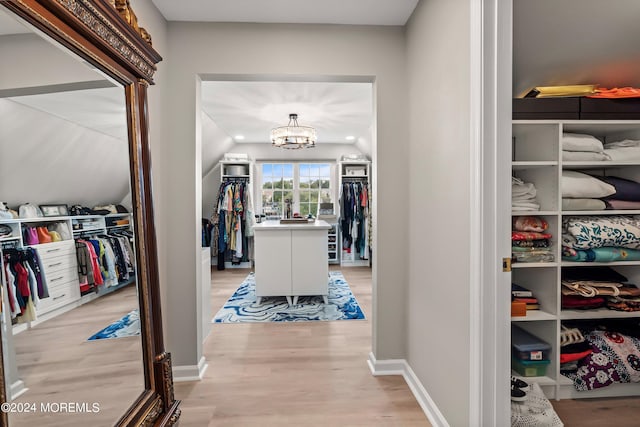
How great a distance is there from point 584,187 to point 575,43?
875 mm

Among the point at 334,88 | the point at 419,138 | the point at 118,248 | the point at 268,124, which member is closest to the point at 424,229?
the point at 419,138

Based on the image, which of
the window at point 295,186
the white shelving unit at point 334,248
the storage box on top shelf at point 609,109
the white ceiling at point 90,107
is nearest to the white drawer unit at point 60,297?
the white ceiling at point 90,107

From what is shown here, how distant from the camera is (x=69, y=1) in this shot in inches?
37.2

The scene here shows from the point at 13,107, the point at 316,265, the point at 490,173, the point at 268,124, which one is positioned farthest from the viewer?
the point at 268,124

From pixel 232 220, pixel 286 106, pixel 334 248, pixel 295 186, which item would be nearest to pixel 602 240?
pixel 286 106

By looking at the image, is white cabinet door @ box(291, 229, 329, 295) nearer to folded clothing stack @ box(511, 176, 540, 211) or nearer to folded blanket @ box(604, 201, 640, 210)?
folded clothing stack @ box(511, 176, 540, 211)

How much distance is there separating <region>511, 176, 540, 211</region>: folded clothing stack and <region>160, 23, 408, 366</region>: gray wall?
691 mm

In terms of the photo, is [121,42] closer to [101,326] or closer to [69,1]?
[69,1]

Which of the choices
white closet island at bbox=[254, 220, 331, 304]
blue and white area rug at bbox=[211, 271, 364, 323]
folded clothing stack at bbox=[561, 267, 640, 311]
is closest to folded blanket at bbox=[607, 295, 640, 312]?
folded clothing stack at bbox=[561, 267, 640, 311]

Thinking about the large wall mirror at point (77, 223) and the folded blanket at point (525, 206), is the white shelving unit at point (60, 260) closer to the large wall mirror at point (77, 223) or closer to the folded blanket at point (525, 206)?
Answer: the large wall mirror at point (77, 223)

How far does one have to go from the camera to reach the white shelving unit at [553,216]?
1.97m

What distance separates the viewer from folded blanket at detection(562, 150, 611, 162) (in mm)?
2035

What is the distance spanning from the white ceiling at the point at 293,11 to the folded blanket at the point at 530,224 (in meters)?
1.56

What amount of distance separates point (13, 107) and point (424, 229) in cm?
190
